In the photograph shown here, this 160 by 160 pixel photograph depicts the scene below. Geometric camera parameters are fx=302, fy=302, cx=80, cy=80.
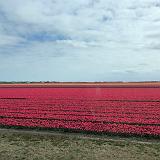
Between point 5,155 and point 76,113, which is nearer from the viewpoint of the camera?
point 5,155

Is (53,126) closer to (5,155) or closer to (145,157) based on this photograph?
(5,155)

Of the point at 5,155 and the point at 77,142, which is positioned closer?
the point at 5,155

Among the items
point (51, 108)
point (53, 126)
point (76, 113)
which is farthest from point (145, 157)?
point (51, 108)

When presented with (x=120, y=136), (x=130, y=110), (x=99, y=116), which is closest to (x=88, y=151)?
(x=120, y=136)

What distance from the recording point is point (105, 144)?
510 inches

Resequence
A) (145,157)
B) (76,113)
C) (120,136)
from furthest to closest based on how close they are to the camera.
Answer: (76,113) → (120,136) → (145,157)

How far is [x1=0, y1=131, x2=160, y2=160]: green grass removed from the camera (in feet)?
36.9

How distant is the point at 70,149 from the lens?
12.2 metres

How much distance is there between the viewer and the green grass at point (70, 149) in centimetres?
1123

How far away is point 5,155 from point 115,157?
4.19m

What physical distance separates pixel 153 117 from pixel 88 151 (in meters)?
8.66

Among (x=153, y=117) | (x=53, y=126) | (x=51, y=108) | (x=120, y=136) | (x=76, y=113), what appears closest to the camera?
(x=120, y=136)

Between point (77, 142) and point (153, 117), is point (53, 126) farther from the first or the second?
point (153, 117)

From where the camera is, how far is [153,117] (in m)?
19.3
